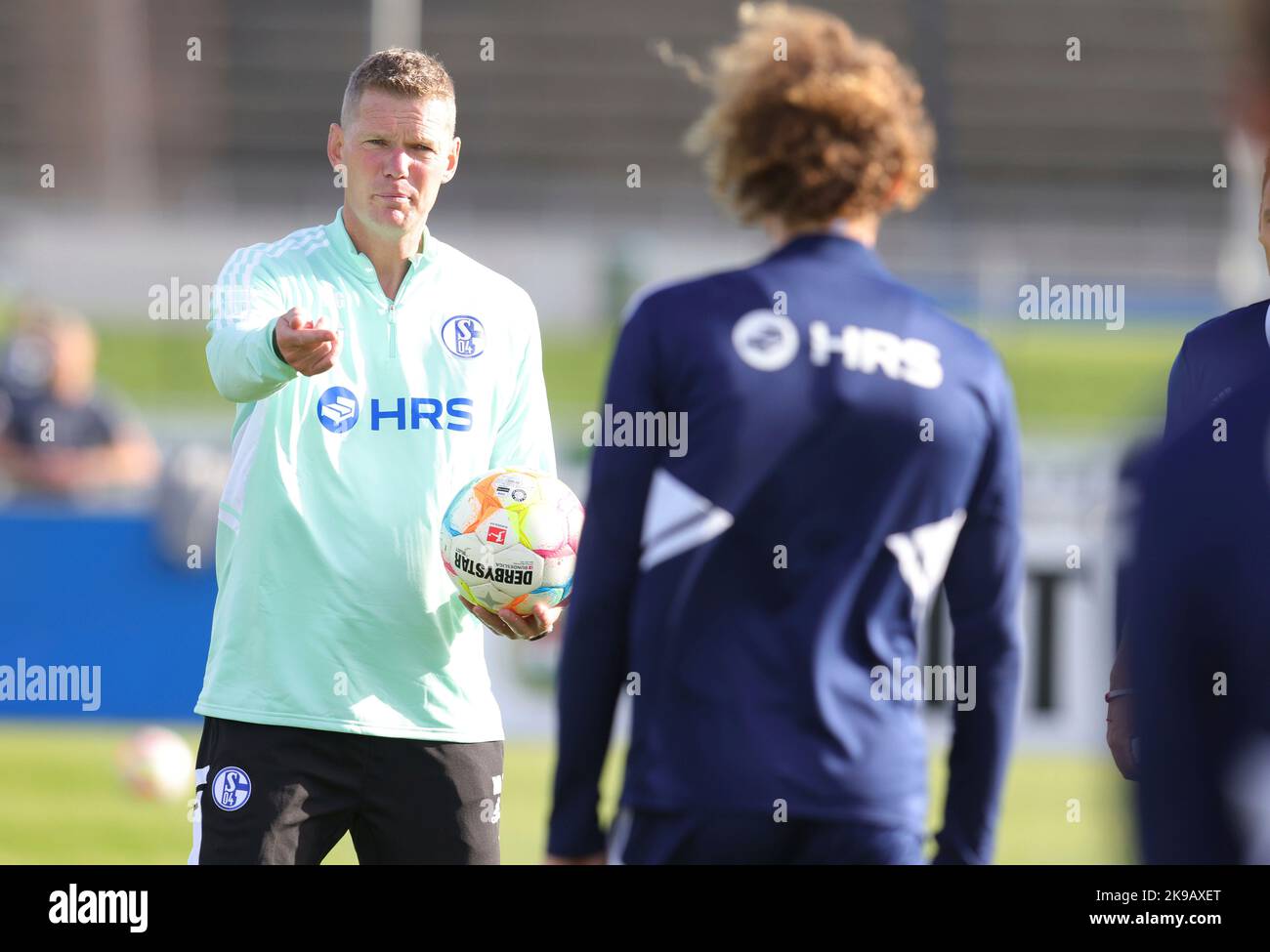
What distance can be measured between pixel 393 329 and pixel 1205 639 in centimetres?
262

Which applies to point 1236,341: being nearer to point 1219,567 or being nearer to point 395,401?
point 395,401

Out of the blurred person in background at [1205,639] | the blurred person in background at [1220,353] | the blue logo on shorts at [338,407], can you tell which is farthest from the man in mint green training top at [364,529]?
the blurred person in background at [1205,639]

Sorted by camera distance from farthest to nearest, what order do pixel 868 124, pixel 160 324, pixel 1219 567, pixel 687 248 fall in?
pixel 687 248
pixel 160 324
pixel 868 124
pixel 1219 567

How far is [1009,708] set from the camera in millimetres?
2760

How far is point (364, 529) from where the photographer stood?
360 centimetres

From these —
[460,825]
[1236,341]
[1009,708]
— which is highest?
[1236,341]

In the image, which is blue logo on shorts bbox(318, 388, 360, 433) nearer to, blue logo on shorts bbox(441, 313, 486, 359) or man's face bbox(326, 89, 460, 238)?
blue logo on shorts bbox(441, 313, 486, 359)

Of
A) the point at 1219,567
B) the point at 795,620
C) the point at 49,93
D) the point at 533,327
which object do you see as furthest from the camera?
the point at 49,93

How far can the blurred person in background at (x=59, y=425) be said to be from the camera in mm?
10438

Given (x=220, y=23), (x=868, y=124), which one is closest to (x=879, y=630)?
(x=868, y=124)

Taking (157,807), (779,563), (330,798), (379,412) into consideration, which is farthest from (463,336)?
(157,807)

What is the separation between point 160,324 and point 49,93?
29.8 feet

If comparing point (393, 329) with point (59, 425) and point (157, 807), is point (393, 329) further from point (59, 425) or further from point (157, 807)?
point (59, 425)

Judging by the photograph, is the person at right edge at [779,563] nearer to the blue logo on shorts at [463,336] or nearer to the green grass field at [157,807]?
the blue logo on shorts at [463,336]
